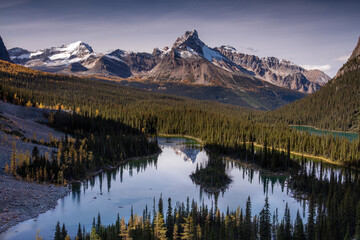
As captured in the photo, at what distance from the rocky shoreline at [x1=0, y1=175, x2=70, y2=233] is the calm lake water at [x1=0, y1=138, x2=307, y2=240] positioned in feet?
4.55

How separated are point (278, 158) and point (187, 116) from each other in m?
90.0

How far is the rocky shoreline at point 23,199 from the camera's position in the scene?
50.4 meters

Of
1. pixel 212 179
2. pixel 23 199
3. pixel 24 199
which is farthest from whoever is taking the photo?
pixel 212 179

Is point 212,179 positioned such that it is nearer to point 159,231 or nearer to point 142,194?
point 142,194

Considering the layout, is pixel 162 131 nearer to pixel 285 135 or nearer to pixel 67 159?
pixel 285 135

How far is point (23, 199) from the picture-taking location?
56.2 metres

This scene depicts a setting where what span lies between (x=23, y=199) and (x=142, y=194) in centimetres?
2637

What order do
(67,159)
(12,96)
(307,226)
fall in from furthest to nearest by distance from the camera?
(12,96) → (67,159) → (307,226)

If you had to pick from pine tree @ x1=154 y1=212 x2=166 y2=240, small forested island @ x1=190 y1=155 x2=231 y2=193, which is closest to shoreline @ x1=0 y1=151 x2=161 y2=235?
pine tree @ x1=154 y1=212 x2=166 y2=240

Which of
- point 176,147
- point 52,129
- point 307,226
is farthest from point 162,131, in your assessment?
point 307,226

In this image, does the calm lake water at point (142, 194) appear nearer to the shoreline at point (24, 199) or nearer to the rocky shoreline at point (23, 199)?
the shoreline at point (24, 199)

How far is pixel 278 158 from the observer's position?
3686 inches

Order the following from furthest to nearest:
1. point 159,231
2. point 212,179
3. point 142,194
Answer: point 212,179 < point 142,194 < point 159,231

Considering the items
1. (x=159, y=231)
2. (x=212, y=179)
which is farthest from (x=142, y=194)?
(x=159, y=231)
